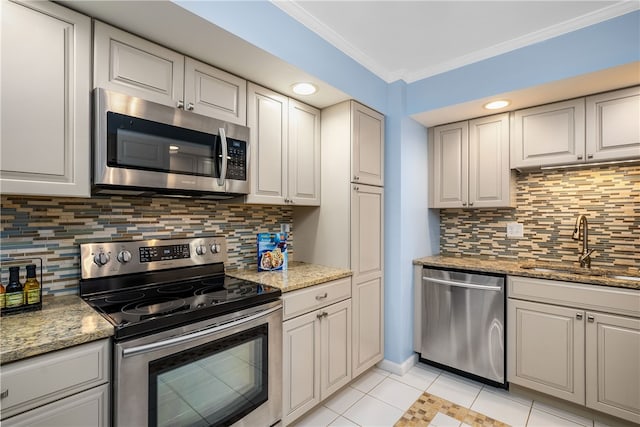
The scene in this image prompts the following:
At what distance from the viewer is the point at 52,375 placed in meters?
1.02

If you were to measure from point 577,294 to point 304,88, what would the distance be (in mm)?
2230

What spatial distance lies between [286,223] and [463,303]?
61.2 inches

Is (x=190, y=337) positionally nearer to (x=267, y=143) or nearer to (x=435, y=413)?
(x=267, y=143)

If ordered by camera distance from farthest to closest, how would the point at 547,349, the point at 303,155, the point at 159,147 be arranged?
1. the point at 303,155
2. the point at 547,349
3. the point at 159,147

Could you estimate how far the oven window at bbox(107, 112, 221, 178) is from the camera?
1422 millimetres

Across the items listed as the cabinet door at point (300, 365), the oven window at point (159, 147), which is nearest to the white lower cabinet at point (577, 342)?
the cabinet door at point (300, 365)

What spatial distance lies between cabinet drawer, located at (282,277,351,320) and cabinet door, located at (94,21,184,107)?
1.25 m

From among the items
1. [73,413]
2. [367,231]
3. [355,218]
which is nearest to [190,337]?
[73,413]

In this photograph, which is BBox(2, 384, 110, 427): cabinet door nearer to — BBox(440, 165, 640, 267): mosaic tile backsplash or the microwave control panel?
the microwave control panel

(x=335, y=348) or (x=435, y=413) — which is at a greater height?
(x=335, y=348)

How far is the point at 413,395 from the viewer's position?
89.8 inches

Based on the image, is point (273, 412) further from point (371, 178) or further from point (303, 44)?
point (303, 44)

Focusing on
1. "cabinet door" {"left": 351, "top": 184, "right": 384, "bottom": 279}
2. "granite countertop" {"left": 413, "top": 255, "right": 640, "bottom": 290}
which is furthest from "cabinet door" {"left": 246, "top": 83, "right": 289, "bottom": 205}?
"granite countertop" {"left": 413, "top": 255, "right": 640, "bottom": 290}

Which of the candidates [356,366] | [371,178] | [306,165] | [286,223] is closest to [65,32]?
[306,165]
